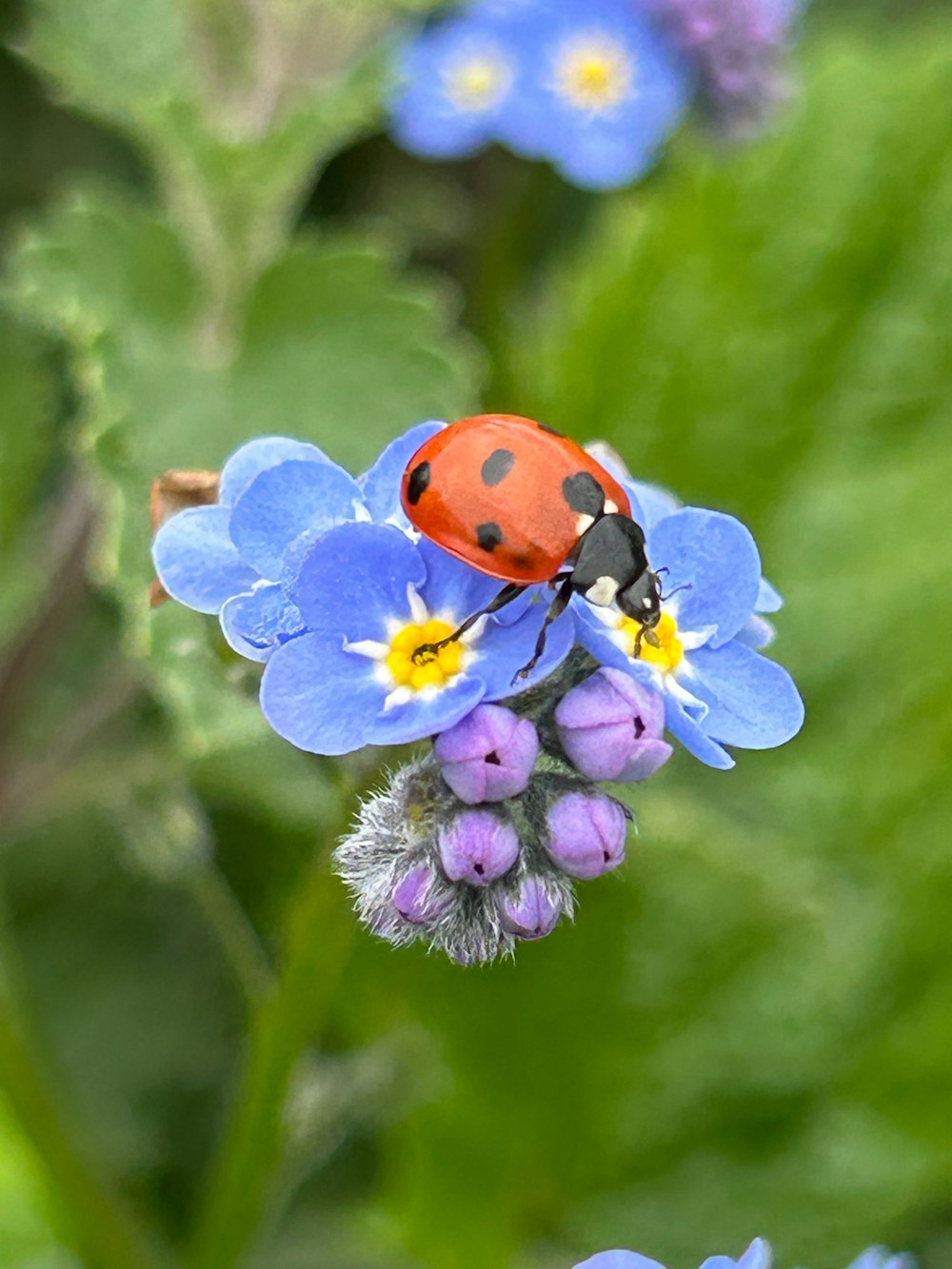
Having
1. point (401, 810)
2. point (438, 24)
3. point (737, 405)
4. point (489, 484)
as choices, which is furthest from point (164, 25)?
point (401, 810)

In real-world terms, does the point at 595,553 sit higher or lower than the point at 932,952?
lower

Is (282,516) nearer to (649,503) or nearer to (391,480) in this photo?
(391,480)

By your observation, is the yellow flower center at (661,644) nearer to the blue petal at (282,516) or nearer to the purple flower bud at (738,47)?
the blue petal at (282,516)

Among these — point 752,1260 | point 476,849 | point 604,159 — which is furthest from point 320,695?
point 604,159

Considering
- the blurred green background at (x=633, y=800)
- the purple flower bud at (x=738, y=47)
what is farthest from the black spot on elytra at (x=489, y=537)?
the purple flower bud at (x=738, y=47)

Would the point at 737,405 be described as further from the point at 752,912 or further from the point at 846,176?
the point at 752,912

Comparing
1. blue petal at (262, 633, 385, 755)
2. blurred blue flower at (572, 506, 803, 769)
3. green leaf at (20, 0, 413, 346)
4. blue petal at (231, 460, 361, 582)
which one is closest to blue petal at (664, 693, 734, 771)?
blurred blue flower at (572, 506, 803, 769)
